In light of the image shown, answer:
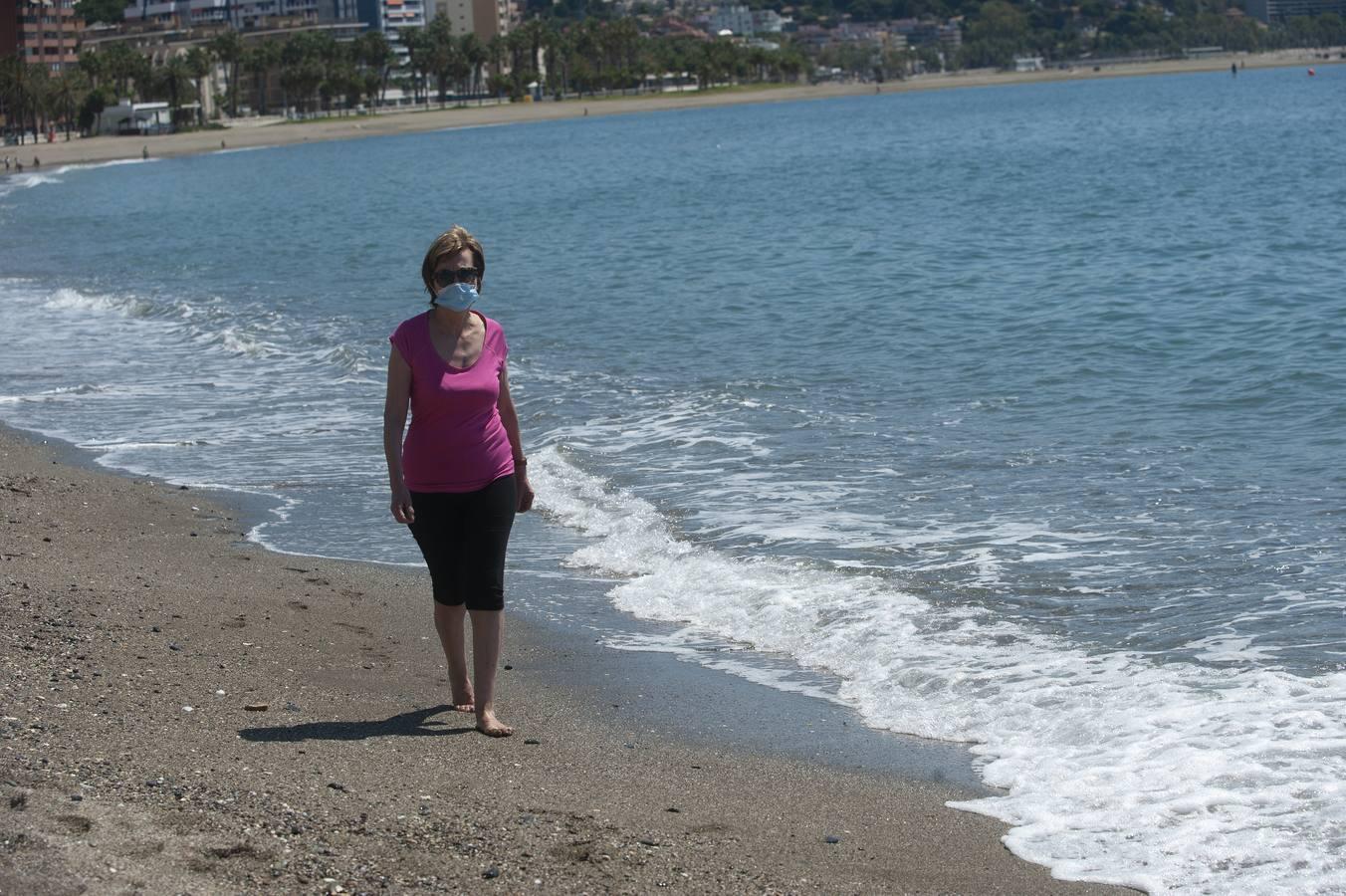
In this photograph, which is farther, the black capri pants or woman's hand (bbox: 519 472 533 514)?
woman's hand (bbox: 519 472 533 514)

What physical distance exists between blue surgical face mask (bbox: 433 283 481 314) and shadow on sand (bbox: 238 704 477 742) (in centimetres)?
163

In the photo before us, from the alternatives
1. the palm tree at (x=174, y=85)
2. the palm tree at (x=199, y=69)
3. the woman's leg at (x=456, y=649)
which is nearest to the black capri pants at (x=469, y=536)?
the woman's leg at (x=456, y=649)

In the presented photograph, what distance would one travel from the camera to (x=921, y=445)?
12.0 meters

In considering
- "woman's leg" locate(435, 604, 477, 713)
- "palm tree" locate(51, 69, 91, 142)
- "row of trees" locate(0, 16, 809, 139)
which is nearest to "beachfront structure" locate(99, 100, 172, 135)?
"row of trees" locate(0, 16, 809, 139)

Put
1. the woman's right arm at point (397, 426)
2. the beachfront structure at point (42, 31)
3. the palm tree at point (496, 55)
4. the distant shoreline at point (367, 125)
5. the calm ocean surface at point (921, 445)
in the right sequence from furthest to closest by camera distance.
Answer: the palm tree at point (496, 55), the beachfront structure at point (42, 31), the distant shoreline at point (367, 125), the calm ocean surface at point (921, 445), the woman's right arm at point (397, 426)

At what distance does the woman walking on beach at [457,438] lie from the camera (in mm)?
5531

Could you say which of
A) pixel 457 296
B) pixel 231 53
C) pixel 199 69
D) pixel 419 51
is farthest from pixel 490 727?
pixel 419 51

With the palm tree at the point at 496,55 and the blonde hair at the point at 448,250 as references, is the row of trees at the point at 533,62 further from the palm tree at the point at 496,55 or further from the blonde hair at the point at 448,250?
the blonde hair at the point at 448,250

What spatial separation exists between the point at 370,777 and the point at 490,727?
0.80 meters

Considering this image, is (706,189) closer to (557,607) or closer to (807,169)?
(807,169)

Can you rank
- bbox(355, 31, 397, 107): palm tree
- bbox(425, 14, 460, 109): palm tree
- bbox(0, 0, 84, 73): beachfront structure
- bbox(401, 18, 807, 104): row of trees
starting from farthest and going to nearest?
bbox(401, 18, 807, 104): row of trees → bbox(425, 14, 460, 109): palm tree → bbox(355, 31, 397, 107): palm tree → bbox(0, 0, 84, 73): beachfront structure

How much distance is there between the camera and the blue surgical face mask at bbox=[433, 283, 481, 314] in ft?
17.9

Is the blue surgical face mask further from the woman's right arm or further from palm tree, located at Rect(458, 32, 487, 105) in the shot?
palm tree, located at Rect(458, 32, 487, 105)

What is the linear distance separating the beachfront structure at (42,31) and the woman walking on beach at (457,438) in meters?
138
